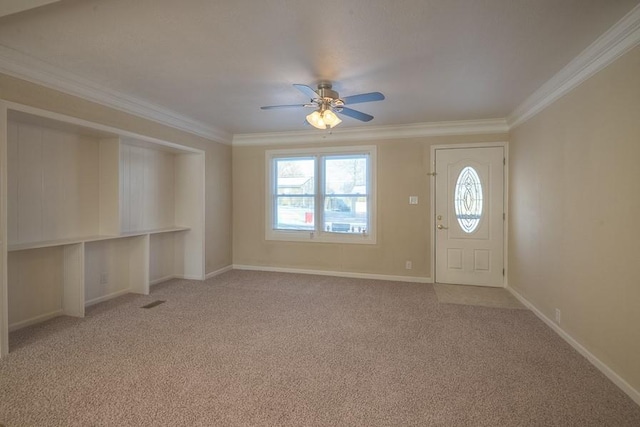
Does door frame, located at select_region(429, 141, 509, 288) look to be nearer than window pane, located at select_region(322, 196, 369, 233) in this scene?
Yes

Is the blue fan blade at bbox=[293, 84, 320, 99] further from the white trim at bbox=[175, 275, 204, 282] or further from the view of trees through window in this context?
the white trim at bbox=[175, 275, 204, 282]

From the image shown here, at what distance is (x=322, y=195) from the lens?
518 cm

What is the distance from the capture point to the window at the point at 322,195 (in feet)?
16.4

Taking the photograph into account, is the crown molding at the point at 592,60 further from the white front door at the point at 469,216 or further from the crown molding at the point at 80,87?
the crown molding at the point at 80,87

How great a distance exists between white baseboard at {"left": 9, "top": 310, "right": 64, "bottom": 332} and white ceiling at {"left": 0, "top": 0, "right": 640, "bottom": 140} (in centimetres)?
250

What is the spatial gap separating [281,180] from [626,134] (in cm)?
444

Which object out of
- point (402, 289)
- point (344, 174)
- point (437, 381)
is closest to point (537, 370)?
point (437, 381)

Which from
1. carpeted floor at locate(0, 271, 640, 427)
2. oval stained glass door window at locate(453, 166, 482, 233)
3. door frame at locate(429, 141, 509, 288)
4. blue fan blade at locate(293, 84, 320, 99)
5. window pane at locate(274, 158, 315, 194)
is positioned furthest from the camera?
window pane at locate(274, 158, 315, 194)

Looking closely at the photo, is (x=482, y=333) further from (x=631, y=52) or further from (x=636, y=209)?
(x=631, y=52)

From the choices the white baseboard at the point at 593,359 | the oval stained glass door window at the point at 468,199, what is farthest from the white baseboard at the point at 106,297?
the white baseboard at the point at 593,359

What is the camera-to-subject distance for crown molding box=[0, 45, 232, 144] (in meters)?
2.48

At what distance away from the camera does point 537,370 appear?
2.26 metres

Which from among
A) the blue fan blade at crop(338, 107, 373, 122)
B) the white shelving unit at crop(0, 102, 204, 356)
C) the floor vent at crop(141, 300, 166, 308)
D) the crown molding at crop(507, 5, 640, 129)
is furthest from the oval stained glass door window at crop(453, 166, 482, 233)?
the floor vent at crop(141, 300, 166, 308)

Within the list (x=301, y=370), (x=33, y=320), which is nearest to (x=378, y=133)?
(x=301, y=370)
